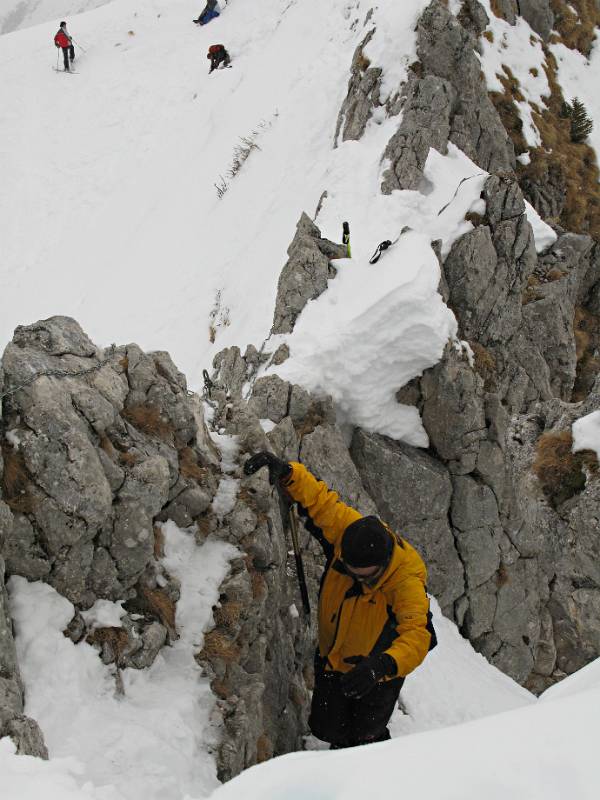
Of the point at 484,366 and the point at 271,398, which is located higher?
the point at 484,366

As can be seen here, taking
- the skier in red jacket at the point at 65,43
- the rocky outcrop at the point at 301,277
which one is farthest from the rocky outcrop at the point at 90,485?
the skier in red jacket at the point at 65,43

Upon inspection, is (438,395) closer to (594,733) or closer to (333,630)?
(333,630)

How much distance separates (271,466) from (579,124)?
1126 inches

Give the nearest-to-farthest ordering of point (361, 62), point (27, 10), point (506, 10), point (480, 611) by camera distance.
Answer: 1. point (480, 611)
2. point (361, 62)
3. point (506, 10)
4. point (27, 10)

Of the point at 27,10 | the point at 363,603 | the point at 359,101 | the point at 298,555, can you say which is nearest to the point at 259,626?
the point at 298,555

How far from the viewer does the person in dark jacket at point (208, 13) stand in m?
36.8

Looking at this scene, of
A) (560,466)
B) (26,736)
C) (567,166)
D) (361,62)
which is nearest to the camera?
(26,736)

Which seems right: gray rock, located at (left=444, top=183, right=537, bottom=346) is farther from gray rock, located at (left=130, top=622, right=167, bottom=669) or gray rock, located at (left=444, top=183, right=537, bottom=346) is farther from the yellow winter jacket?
gray rock, located at (left=130, top=622, right=167, bottom=669)

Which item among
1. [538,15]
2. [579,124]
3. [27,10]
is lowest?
[27,10]

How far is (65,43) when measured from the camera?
1362 inches

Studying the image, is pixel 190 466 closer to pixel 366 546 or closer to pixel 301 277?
pixel 366 546

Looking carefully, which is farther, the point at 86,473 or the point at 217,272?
the point at 217,272

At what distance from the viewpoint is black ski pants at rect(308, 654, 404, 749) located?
7.14 m

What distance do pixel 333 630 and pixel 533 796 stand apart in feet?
14.9
